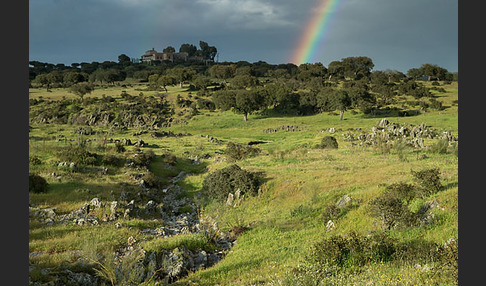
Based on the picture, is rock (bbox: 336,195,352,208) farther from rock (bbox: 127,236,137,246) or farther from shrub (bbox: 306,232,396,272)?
rock (bbox: 127,236,137,246)

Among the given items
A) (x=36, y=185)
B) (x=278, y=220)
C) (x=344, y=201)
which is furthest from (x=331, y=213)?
(x=36, y=185)

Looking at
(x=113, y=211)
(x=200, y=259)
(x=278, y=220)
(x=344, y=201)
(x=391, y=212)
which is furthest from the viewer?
(x=113, y=211)

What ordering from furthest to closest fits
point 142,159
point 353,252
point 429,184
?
1. point 142,159
2. point 429,184
3. point 353,252

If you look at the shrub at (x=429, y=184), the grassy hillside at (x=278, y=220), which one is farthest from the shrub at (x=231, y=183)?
the shrub at (x=429, y=184)

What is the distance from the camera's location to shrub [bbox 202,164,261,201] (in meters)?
23.8

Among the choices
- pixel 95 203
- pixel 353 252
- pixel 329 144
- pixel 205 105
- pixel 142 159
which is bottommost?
pixel 95 203

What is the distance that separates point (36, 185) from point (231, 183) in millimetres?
15325

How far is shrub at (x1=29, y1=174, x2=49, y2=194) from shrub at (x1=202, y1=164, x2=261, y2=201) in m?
13.0

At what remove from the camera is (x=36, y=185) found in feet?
71.6

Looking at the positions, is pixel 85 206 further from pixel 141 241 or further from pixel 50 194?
pixel 141 241

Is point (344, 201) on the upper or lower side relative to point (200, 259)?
upper

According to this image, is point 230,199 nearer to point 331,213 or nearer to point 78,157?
point 331,213

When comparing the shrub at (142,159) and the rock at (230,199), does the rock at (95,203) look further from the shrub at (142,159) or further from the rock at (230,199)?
the shrub at (142,159)

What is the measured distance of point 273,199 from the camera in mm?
22312
